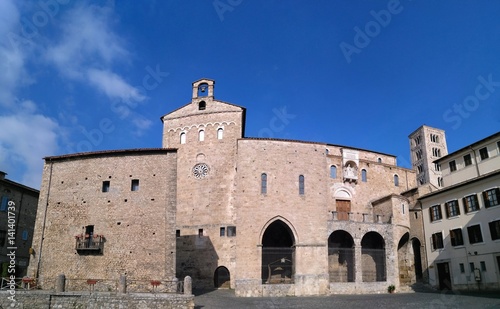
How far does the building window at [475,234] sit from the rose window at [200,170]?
21539 mm

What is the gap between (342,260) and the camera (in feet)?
111

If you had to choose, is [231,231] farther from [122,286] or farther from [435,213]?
[435,213]

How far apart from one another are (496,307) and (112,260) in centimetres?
2057

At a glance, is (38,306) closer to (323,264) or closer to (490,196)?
(323,264)

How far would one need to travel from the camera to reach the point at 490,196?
26953 mm

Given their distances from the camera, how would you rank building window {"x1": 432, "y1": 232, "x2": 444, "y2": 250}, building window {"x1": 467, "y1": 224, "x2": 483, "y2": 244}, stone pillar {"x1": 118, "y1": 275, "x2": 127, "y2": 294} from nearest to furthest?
stone pillar {"x1": 118, "y1": 275, "x2": 127, "y2": 294}, building window {"x1": 467, "y1": 224, "x2": 483, "y2": 244}, building window {"x1": 432, "y1": 232, "x2": 444, "y2": 250}

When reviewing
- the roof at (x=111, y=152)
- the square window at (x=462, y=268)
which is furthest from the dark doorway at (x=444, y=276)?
the roof at (x=111, y=152)

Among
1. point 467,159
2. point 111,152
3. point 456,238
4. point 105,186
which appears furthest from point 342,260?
point 111,152

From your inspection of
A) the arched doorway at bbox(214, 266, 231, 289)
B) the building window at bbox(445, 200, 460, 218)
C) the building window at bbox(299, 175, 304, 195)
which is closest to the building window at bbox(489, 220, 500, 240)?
the building window at bbox(445, 200, 460, 218)

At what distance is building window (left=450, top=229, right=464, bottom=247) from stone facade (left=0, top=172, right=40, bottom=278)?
34.1 metres

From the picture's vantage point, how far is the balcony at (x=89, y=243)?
23.4 m

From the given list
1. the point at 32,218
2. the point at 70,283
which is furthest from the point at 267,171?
the point at 32,218

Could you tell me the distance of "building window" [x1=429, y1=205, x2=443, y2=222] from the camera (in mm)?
31844

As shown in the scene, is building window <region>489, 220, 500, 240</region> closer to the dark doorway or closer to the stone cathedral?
the dark doorway
